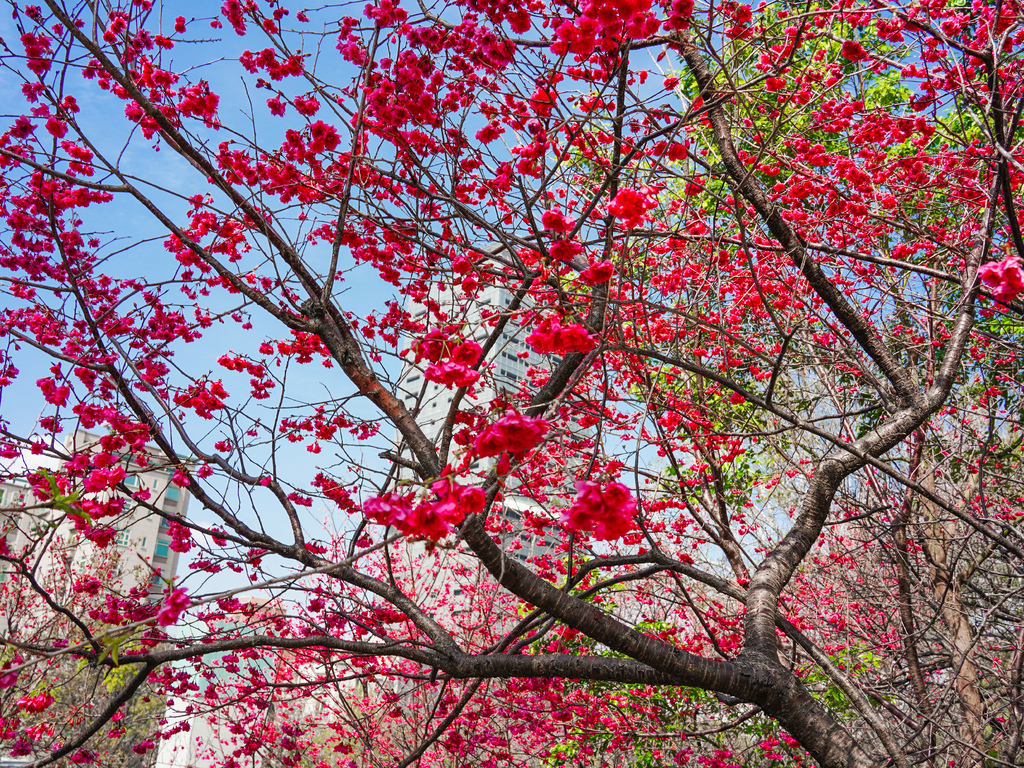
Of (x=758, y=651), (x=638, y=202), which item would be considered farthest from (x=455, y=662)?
(x=638, y=202)

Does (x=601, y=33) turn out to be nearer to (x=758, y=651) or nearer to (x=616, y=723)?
(x=758, y=651)

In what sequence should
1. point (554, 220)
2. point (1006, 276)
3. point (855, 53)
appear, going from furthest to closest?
point (855, 53) → point (554, 220) → point (1006, 276)

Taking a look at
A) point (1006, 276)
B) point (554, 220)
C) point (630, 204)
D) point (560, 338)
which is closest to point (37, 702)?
point (560, 338)

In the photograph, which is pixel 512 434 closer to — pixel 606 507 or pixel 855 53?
pixel 606 507

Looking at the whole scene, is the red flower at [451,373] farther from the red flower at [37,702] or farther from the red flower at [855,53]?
the red flower at [37,702]

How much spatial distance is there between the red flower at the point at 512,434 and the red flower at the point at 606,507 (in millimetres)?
216

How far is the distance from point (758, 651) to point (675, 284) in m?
2.84

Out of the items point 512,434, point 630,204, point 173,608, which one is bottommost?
point 173,608

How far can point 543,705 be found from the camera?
292 inches

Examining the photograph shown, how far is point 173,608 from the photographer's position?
6.22 feet

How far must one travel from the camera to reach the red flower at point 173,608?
184 centimetres

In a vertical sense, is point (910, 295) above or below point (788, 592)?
above

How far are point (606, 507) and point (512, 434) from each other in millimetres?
360

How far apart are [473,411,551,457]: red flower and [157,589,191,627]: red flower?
0.99 metres
